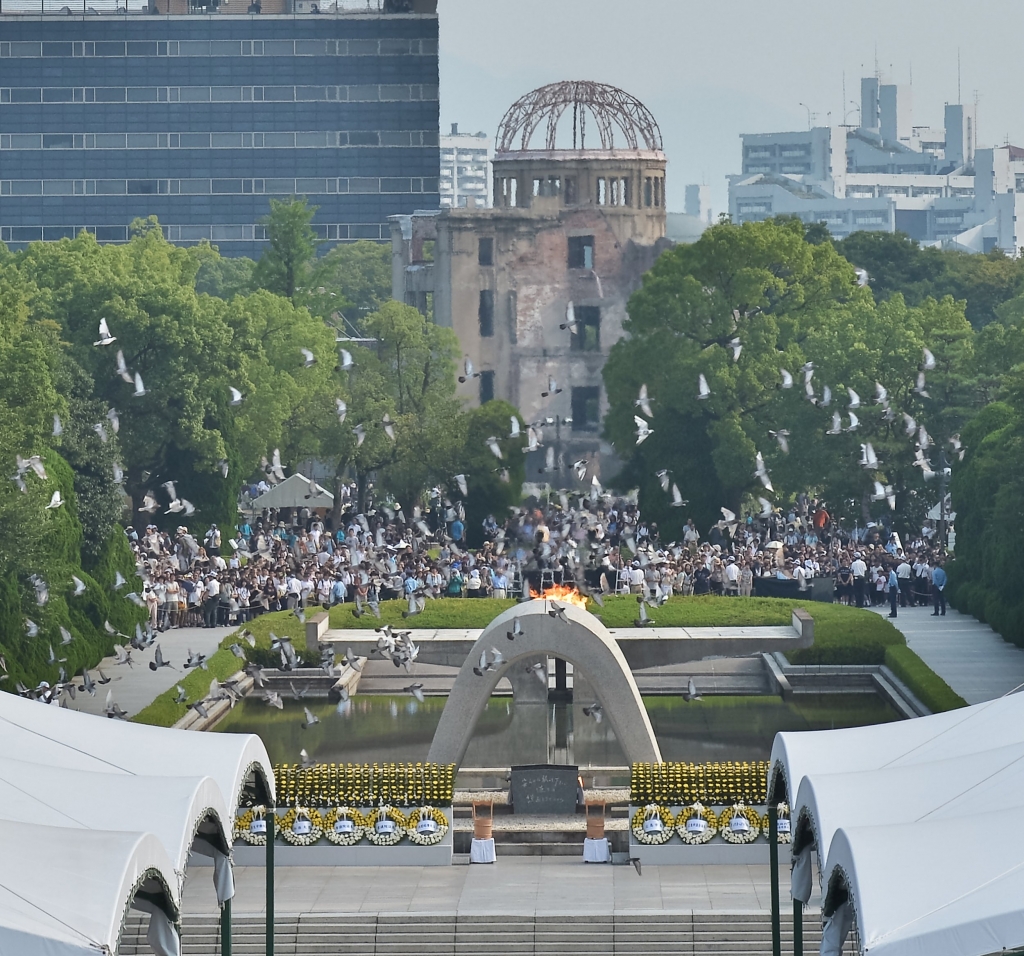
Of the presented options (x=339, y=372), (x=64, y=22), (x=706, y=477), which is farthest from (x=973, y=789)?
(x=64, y=22)

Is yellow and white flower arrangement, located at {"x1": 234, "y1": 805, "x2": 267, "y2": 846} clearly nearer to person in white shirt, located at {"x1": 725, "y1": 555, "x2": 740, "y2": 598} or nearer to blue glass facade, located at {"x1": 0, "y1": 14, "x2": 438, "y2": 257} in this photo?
person in white shirt, located at {"x1": 725, "y1": 555, "x2": 740, "y2": 598}

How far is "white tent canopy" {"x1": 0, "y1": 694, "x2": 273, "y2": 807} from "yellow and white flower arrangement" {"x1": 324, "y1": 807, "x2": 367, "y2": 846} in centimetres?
683

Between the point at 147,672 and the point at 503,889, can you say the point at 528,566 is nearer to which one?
the point at 147,672

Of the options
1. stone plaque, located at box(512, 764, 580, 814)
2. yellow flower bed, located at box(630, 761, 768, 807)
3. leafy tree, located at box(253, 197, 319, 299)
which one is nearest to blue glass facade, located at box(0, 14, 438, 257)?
leafy tree, located at box(253, 197, 319, 299)

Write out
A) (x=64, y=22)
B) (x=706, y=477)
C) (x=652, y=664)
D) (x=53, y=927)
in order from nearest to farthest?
(x=53, y=927) < (x=652, y=664) < (x=706, y=477) < (x=64, y=22)

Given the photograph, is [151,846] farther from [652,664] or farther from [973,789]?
[652,664]

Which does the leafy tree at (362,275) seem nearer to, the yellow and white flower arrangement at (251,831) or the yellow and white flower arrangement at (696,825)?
the yellow and white flower arrangement at (251,831)

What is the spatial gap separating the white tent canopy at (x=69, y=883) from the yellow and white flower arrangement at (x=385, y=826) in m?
12.5

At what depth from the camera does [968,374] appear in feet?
201

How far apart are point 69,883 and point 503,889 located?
1297 centimetres

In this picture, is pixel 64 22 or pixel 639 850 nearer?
pixel 639 850

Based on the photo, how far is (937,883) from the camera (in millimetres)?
15992

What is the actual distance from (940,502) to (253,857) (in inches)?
1301

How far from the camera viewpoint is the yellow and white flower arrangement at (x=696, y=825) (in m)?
29.8
